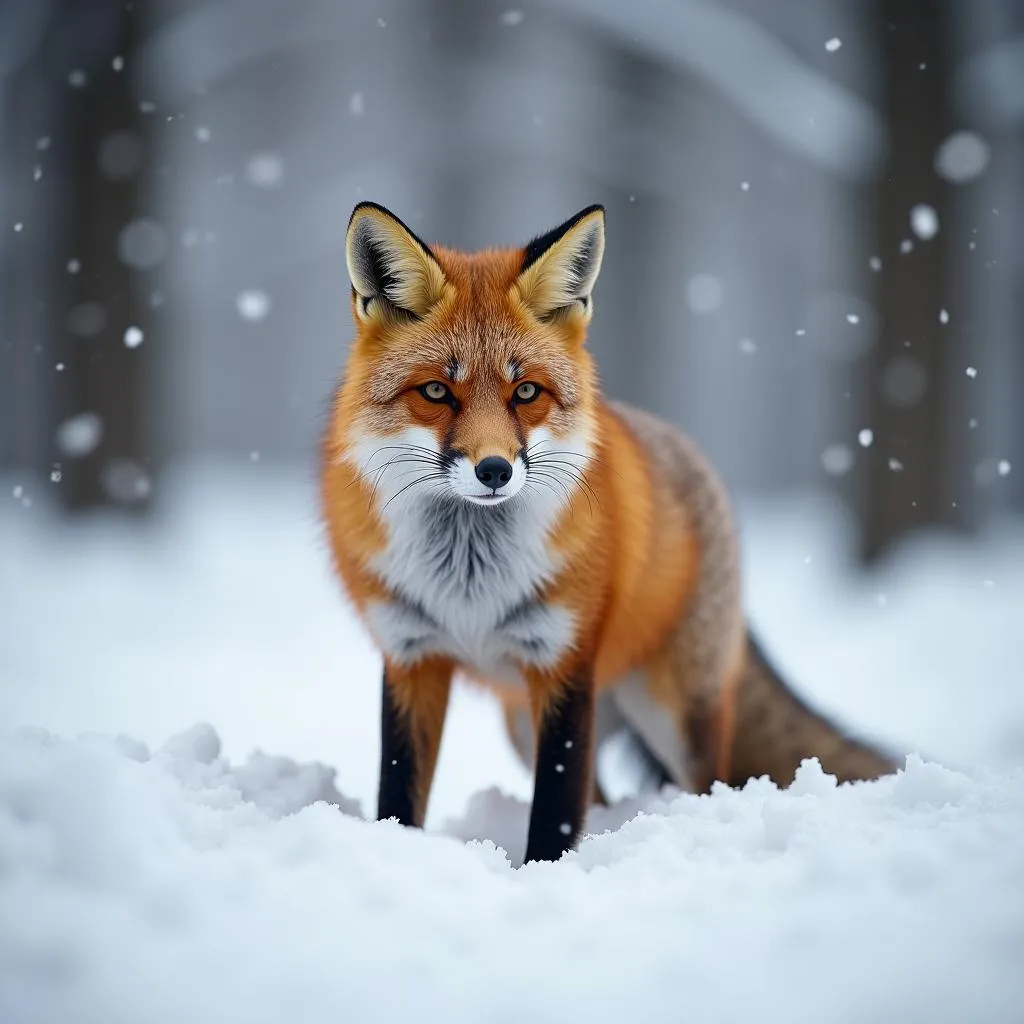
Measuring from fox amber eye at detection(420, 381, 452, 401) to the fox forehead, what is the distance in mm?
18

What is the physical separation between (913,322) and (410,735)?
5064 mm

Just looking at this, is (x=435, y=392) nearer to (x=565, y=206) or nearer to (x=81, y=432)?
(x=81, y=432)

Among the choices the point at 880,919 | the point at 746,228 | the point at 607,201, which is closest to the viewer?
the point at 880,919

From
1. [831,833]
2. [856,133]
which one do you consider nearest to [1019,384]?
[856,133]

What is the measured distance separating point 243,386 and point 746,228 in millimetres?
9025

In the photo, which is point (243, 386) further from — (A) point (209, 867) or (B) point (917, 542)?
(A) point (209, 867)

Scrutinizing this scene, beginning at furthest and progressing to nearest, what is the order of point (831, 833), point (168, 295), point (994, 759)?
point (168, 295) → point (994, 759) → point (831, 833)

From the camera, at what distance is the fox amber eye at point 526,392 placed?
2117 millimetres

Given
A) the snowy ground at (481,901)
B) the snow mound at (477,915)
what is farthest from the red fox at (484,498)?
the snow mound at (477,915)

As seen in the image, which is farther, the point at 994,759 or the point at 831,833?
the point at 994,759

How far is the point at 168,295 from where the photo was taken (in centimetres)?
795

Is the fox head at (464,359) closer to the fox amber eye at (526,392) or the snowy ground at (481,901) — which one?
the fox amber eye at (526,392)

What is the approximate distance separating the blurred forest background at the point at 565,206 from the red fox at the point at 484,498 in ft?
1.59

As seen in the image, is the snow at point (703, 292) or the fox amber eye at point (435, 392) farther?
the snow at point (703, 292)
